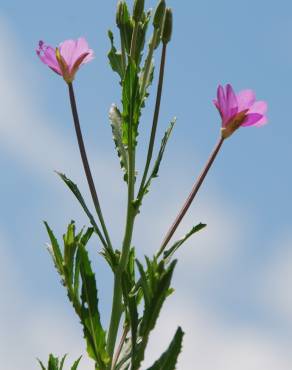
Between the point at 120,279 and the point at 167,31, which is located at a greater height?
the point at 167,31

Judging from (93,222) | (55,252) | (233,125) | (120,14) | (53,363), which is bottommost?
(53,363)

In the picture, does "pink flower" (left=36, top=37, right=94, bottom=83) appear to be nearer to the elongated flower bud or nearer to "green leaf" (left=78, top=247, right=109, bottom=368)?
the elongated flower bud

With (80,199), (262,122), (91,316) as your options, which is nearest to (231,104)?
(262,122)

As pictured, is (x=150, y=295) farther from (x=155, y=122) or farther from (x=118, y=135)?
(x=118, y=135)

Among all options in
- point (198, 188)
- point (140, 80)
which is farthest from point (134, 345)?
point (140, 80)

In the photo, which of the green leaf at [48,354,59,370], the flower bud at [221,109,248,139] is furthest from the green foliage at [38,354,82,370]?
the flower bud at [221,109,248,139]

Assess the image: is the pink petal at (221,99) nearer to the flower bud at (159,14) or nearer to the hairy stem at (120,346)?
the flower bud at (159,14)

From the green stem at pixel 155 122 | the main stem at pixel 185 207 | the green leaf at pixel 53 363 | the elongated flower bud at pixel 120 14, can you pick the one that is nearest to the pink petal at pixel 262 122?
the main stem at pixel 185 207

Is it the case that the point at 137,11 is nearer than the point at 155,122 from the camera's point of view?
No
